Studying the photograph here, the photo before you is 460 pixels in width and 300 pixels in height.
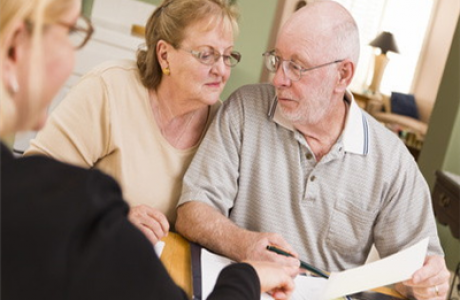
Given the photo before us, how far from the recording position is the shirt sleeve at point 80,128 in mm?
1668

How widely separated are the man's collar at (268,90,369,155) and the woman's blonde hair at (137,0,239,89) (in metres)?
0.27

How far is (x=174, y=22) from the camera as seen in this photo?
1.79 meters

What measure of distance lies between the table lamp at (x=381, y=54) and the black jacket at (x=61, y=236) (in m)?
7.96

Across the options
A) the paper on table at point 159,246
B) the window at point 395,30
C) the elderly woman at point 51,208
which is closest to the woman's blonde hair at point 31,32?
the elderly woman at point 51,208

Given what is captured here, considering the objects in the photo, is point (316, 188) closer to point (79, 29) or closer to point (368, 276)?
point (368, 276)

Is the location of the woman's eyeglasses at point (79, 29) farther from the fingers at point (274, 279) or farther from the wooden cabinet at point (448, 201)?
the wooden cabinet at point (448, 201)

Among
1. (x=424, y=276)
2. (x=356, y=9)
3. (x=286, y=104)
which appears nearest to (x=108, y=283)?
(x=424, y=276)

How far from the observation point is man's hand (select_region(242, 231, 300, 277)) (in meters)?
1.44

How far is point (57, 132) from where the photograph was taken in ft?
5.49

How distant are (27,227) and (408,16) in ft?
28.6

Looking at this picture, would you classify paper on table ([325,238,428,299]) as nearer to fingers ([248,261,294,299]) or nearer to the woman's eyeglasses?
fingers ([248,261,294,299])

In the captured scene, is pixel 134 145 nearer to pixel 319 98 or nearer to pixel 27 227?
pixel 319 98

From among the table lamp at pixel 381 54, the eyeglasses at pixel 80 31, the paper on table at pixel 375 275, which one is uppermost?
Result: the eyeglasses at pixel 80 31

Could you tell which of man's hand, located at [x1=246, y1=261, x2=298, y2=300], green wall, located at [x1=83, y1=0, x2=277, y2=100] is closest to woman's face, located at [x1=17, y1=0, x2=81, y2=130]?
man's hand, located at [x1=246, y1=261, x2=298, y2=300]
